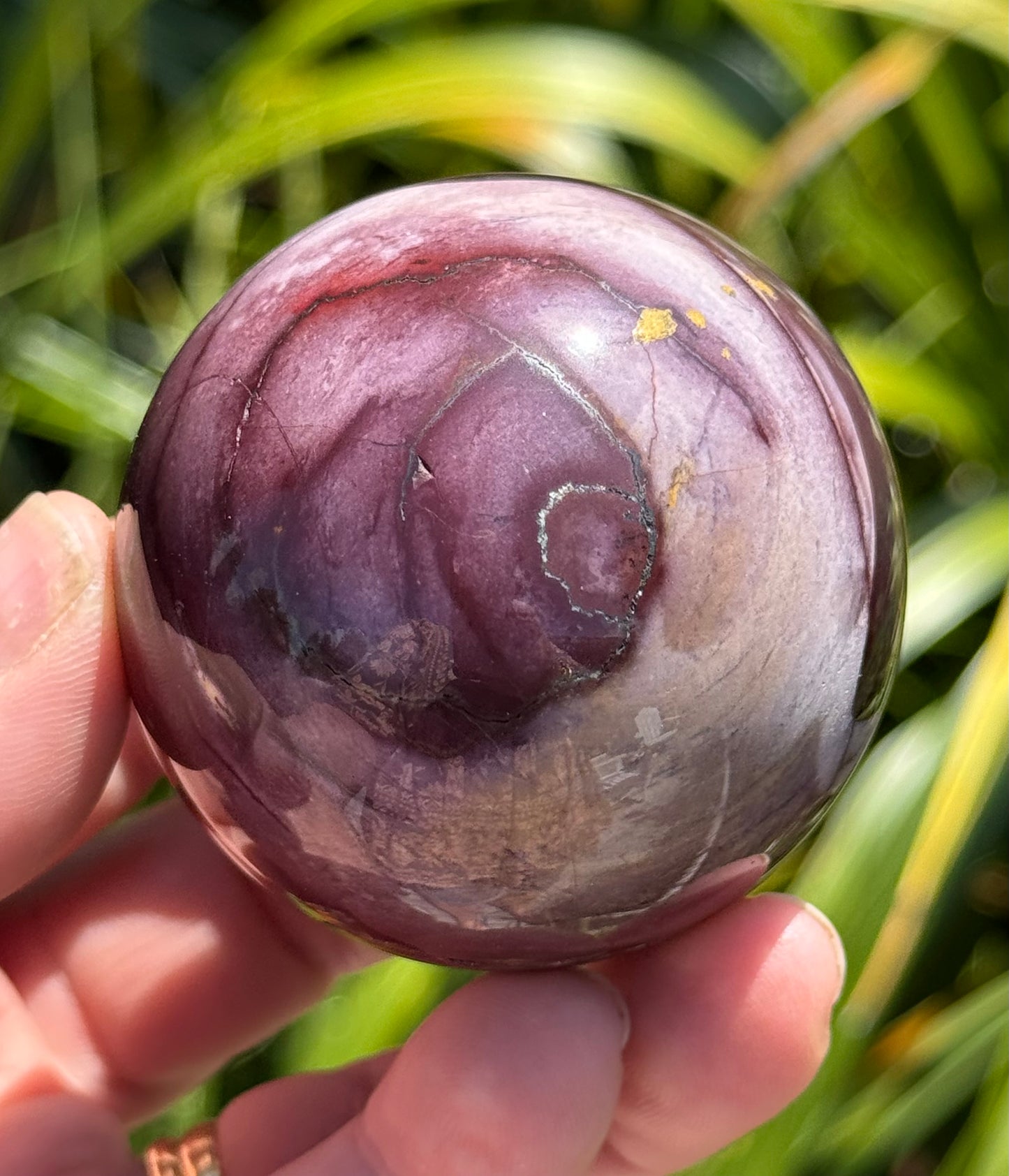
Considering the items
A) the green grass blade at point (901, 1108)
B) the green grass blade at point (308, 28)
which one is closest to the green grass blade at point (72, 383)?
the green grass blade at point (308, 28)

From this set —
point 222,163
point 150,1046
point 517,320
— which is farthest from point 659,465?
point 222,163

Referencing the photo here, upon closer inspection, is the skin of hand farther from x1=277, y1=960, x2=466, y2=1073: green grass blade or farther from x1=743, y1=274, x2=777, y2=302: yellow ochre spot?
x1=743, y1=274, x2=777, y2=302: yellow ochre spot

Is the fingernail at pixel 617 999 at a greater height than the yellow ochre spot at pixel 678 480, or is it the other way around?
the yellow ochre spot at pixel 678 480

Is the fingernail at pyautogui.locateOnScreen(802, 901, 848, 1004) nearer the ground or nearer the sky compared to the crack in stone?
nearer the ground

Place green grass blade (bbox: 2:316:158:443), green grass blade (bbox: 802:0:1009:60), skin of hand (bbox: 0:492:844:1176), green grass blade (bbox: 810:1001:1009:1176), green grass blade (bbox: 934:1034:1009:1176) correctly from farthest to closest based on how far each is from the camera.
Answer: green grass blade (bbox: 2:316:158:443), green grass blade (bbox: 802:0:1009:60), green grass blade (bbox: 810:1001:1009:1176), green grass blade (bbox: 934:1034:1009:1176), skin of hand (bbox: 0:492:844:1176)

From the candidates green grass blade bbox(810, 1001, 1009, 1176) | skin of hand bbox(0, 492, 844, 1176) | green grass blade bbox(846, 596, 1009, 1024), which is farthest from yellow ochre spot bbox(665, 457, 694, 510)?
green grass blade bbox(810, 1001, 1009, 1176)

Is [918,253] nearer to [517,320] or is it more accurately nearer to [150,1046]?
[517,320]

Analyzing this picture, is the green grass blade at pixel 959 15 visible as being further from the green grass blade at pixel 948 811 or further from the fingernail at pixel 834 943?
the fingernail at pixel 834 943

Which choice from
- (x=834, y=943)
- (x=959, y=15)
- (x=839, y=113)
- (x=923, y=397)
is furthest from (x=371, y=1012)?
(x=959, y=15)

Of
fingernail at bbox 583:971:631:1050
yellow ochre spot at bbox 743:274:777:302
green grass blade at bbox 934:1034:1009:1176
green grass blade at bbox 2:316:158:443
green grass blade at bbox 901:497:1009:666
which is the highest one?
yellow ochre spot at bbox 743:274:777:302
